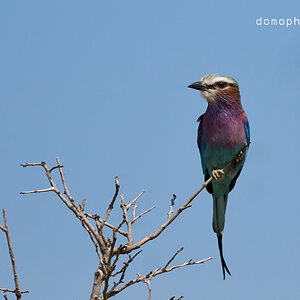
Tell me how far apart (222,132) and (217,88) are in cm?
44

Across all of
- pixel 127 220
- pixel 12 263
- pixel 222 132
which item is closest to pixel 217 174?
pixel 222 132

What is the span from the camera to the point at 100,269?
121 inches

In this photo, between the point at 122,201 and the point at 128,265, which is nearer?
the point at 128,265

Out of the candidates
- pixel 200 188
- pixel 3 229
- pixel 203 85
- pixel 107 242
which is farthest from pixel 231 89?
pixel 3 229

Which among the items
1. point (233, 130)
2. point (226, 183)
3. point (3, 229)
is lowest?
point (3, 229)

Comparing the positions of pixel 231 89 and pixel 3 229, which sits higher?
pixel 231 89

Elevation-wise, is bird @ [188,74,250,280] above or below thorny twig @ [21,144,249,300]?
above

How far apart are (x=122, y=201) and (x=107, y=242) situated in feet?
1.34

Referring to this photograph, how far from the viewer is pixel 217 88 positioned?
5.28 meters

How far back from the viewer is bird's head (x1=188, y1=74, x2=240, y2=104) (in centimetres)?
527

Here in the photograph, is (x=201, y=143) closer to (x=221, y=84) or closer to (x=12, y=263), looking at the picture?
(x=221, y=84)

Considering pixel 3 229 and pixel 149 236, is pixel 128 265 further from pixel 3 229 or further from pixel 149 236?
pixel 3 229

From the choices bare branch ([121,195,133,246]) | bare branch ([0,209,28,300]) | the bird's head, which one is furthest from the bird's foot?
bare branch ([0,209,28,300])

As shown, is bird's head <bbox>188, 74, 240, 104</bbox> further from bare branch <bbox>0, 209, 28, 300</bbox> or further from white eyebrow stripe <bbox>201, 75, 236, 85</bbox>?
bare branch <bbox>0, 209, 28, 300</bbox>
